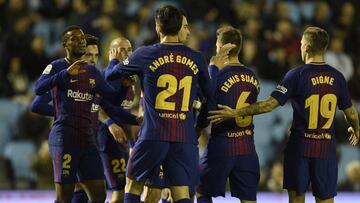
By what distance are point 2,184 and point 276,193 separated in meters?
3.70

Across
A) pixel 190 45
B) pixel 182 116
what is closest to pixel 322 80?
pixel 182 116

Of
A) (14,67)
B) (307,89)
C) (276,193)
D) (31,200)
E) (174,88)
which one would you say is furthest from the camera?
(14,67)

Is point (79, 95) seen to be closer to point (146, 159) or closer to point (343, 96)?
point (146, 159)

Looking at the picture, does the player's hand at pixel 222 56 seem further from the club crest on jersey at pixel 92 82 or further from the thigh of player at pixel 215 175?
the club crest on jersey at pixel 92 82

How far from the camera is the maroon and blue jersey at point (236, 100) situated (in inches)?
330

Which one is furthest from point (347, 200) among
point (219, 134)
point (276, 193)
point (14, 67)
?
point (14, 67)

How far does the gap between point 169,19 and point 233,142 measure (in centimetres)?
144

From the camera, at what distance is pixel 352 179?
12336 mm

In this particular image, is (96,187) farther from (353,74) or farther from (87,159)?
(353,74)

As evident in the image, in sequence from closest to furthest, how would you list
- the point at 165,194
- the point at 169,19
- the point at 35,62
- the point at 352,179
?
the point at 169,19 < the point at 165,194 < the point at 352,179 < the point at 35,62

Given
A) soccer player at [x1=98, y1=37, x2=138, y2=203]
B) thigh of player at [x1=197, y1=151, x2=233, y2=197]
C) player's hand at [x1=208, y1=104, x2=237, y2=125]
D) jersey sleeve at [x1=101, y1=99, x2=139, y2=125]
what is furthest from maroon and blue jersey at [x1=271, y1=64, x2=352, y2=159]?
soccer player at [x1=98, y1=37, x2=138, y2=203]

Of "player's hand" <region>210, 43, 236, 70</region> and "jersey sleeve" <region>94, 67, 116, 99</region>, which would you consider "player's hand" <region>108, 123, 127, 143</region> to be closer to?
"jersey sleeve" <region>94, 67, 116, 99</region>

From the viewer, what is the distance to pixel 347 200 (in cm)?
1140

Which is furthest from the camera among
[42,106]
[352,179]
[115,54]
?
[352,179]
